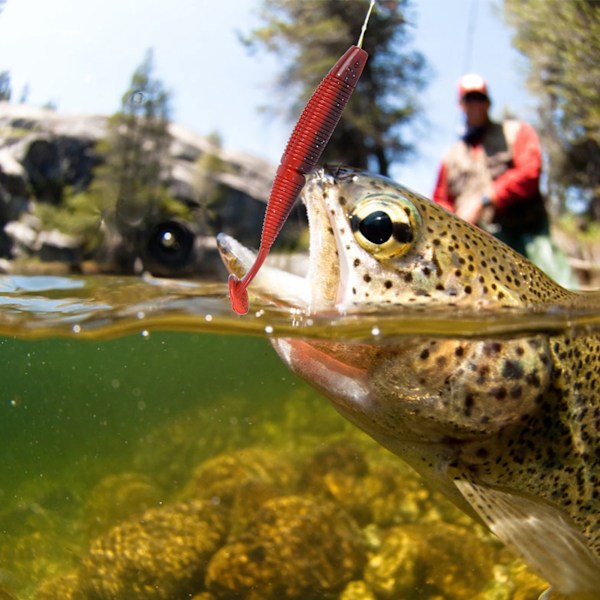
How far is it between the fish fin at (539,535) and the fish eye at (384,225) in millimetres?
844

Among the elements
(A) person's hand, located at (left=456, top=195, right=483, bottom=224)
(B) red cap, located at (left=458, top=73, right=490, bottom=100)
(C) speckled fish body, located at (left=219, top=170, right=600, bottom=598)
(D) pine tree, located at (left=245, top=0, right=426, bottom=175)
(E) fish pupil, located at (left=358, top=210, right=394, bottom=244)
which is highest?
(D) pine tree, located at (left=245, top=0, right=426, bottom=175)

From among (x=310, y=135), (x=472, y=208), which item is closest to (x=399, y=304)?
(x=310, y=135)

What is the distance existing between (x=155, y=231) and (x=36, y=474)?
8766 millimetres

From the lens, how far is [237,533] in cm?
361

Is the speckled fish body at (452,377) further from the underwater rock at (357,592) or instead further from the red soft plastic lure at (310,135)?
the underwater rock at (357,592)

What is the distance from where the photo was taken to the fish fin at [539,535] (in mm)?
2230

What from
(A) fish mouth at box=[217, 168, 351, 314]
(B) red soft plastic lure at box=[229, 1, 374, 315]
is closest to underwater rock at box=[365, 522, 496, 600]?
(A) fish mouth at box=[217, 168, 351, 314]

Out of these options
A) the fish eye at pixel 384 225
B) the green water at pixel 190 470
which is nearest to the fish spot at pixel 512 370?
the green water at pixel 190 470

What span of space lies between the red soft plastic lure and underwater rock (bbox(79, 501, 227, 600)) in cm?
201

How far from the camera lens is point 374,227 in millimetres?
2199

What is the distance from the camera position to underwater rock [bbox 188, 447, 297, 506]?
4432 mm

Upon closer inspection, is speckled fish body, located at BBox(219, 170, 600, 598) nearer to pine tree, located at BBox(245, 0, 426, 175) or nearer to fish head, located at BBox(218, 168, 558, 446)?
fish head, located at BBox(218, 168, 558, 446)

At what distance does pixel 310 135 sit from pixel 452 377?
0.94 metres

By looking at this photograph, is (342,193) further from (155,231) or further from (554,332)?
(155,231)
